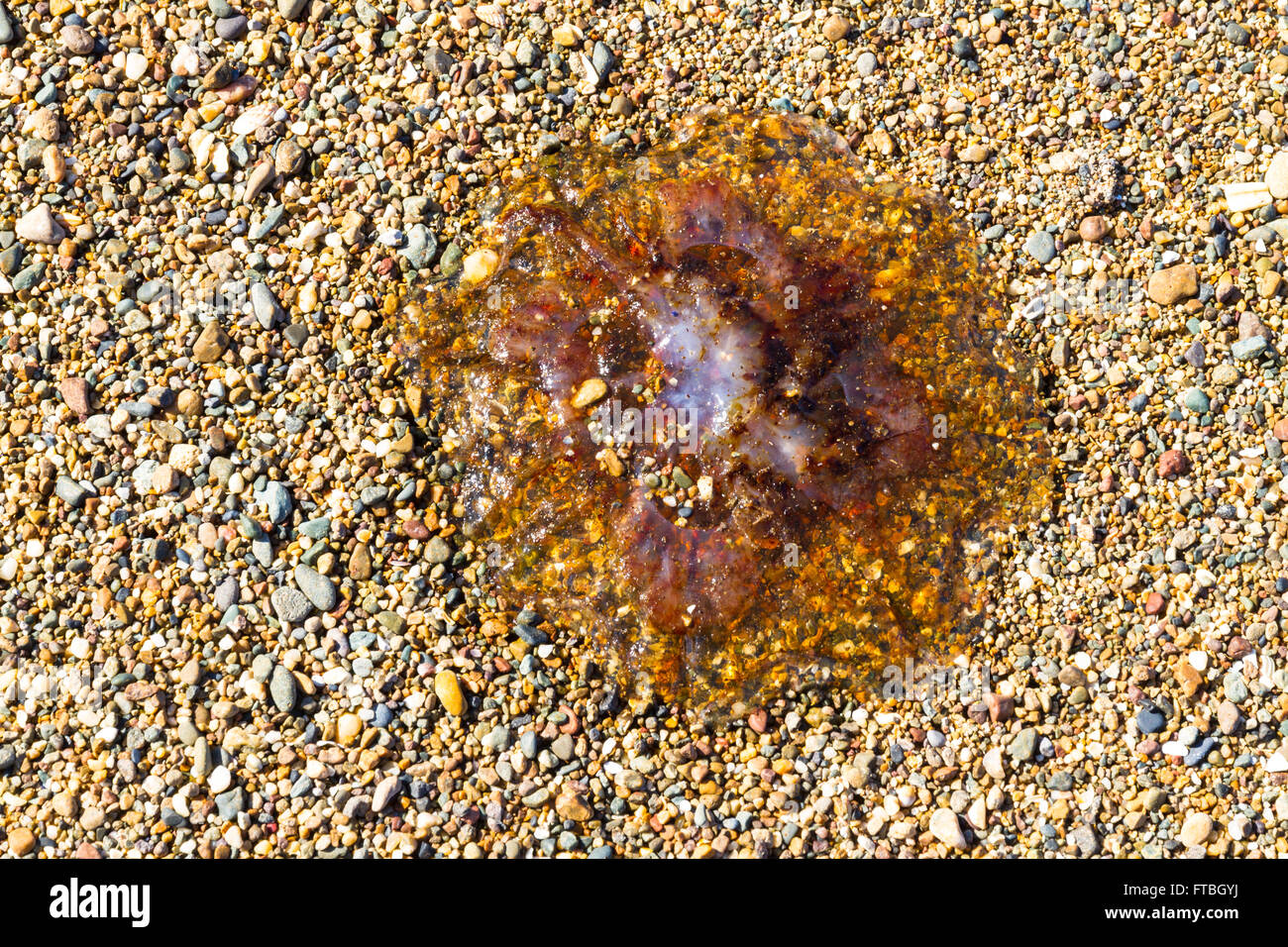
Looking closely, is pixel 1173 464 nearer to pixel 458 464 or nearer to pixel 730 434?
pixel 730 434

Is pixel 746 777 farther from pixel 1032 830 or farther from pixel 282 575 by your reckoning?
pixel 282 575

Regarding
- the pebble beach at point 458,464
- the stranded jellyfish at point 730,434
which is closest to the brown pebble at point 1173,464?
the pebble beach at point 458,464

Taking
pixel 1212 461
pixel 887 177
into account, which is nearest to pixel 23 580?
pixel 887 177

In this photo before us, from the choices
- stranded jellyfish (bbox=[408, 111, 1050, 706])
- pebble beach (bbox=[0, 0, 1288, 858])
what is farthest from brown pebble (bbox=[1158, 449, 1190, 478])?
stranded jellyfish (bbox=[408, 111, 1050, 706])

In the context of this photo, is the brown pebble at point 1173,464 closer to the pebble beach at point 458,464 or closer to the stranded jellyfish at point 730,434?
the pebble beach at point 458,464

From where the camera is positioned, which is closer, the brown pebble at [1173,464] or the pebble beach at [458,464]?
the pebble beach at [458,464]
